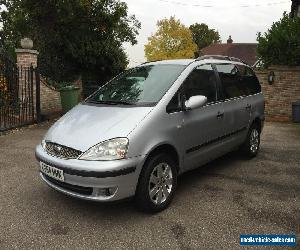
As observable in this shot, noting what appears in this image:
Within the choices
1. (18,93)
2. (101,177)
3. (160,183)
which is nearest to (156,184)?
(160,183)

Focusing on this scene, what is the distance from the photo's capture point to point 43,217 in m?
4.05

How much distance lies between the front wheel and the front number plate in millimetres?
3562

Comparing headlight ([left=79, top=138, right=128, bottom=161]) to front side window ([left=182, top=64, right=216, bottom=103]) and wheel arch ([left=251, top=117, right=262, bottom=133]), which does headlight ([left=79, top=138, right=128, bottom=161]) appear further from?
wheel arch ([left=251, top=117, right=262, bottom=133])

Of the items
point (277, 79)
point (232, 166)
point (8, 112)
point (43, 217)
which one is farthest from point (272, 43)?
point (43, 217)

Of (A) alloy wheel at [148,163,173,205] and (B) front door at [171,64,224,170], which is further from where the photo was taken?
(B) front door at [171,64,224,170]

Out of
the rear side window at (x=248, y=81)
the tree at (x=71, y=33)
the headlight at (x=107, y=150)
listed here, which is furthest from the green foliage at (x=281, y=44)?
the headlight at (x=107, y=150)

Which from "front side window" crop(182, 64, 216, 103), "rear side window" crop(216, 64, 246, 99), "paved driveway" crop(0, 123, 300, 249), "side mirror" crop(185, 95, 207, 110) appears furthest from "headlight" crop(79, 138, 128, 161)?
"rear side window" crop(216, 64, 246, 99)

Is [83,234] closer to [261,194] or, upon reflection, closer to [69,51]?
[261,194]

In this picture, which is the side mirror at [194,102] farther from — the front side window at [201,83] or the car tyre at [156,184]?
the car tyre at [156,184]

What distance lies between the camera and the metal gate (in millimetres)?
9445

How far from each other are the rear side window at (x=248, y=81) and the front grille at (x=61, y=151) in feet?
11.2

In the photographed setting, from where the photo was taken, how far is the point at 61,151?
391cm

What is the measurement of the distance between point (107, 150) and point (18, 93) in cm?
712

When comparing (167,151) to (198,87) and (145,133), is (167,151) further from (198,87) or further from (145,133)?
(198,87)
